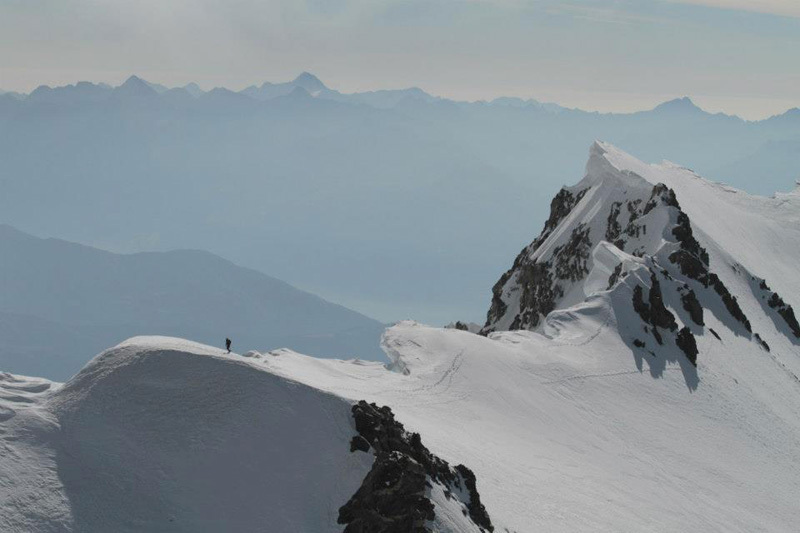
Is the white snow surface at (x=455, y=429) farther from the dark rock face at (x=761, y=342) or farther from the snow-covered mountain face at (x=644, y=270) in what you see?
the dark rock face at (x=761, y=342)

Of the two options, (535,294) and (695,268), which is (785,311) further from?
(535,294)

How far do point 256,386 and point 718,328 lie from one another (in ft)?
167

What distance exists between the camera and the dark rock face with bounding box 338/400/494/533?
2627cm

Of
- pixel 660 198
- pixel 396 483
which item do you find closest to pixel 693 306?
pixel 660 198

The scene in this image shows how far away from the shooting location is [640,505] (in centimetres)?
4097

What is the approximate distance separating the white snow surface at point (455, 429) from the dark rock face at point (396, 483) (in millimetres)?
685

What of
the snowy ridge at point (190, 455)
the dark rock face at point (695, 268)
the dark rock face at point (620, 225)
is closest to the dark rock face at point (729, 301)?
the dark rock face at point (695, 268)

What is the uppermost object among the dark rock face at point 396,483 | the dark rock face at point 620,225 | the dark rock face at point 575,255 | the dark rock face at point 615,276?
the dark rock face at point 620,225

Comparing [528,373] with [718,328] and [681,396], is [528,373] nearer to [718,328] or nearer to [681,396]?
[681,396]

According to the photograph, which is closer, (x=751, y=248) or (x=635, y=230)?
(x=635, y=230)

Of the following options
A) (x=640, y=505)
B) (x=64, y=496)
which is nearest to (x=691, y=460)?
(x=640, y=505)

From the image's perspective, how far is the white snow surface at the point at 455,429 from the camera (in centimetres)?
2697

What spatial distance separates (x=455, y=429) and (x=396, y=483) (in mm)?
13752

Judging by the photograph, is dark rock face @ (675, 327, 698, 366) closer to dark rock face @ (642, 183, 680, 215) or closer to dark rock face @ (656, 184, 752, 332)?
dark rock face @ (656, 184, 752, 332)
